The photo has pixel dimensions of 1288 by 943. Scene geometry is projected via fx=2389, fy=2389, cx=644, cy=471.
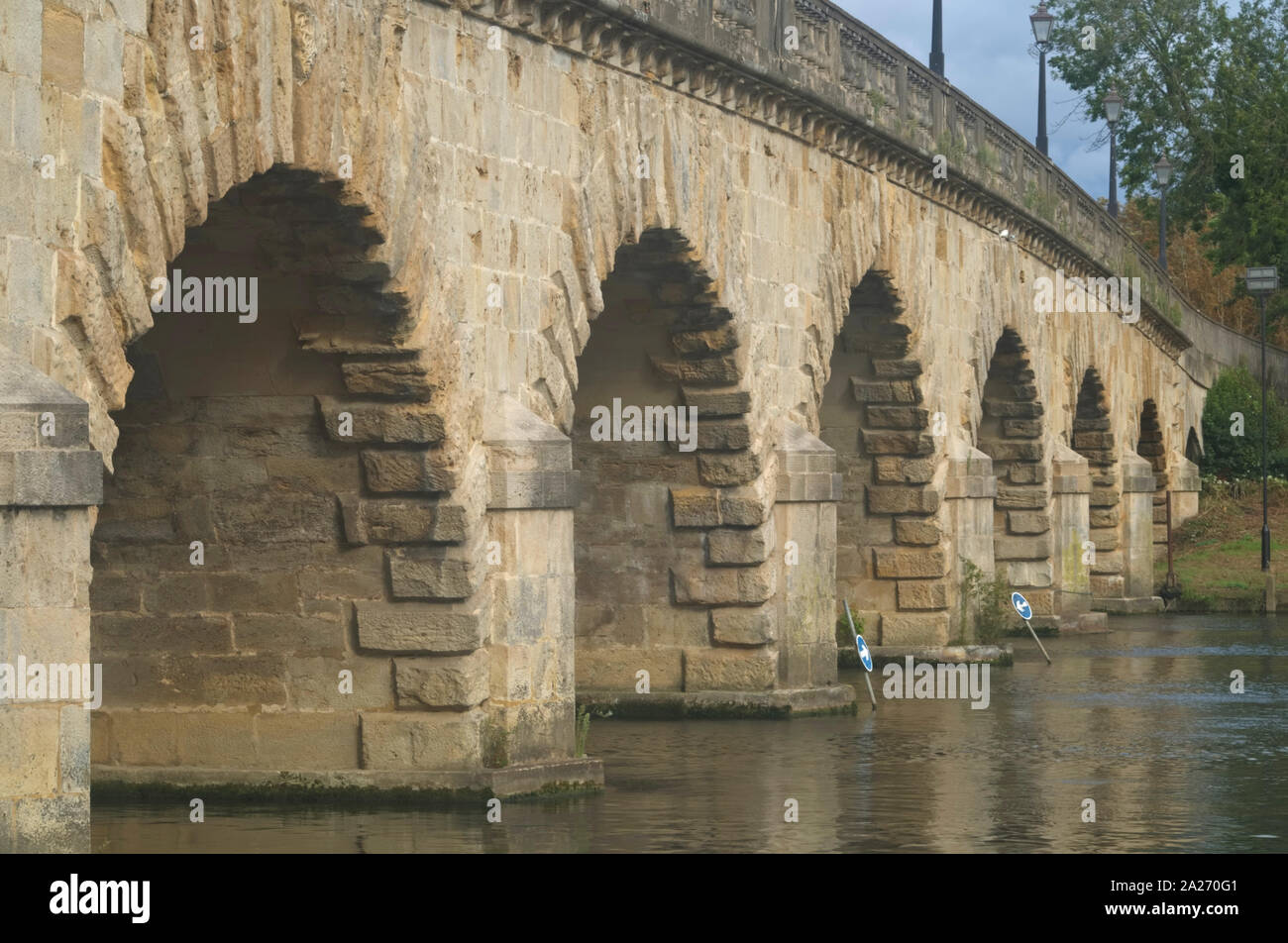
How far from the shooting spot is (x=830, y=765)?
15.0 m

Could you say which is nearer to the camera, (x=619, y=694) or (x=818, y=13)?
(x=619, y=694)

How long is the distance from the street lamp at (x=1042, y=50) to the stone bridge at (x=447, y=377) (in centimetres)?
903

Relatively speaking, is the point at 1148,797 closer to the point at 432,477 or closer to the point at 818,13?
the point at 432,477

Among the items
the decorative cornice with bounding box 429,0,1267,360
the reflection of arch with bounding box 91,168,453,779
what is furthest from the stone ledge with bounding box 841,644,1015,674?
the reflection of arch with bounding box 91,168,453,779

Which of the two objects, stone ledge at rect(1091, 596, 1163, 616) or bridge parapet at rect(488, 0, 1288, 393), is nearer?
bridge parapet at rect(488, 0, 1288, 393)

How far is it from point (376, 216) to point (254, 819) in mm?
3194

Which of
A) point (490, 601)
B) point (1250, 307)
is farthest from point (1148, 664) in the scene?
point (1250, 307)

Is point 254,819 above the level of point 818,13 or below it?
below

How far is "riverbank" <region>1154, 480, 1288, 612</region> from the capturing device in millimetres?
32938

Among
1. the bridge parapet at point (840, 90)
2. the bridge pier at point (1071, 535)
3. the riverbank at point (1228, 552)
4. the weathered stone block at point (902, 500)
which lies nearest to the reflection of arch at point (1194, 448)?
the riverbank at point (1228, 552)

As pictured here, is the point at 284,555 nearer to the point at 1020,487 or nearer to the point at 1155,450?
the point at 1020,487

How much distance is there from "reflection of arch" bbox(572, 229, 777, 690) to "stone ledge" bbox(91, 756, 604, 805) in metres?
4.37

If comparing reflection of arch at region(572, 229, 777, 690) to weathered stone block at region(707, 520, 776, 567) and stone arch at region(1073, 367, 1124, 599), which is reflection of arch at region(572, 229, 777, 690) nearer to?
weathered stone block at region(707, 520, 776, 567)

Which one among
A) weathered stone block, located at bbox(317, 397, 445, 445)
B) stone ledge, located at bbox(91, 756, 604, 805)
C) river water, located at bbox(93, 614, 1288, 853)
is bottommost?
river water, located at bbox(93, 614, 1288, 853)
